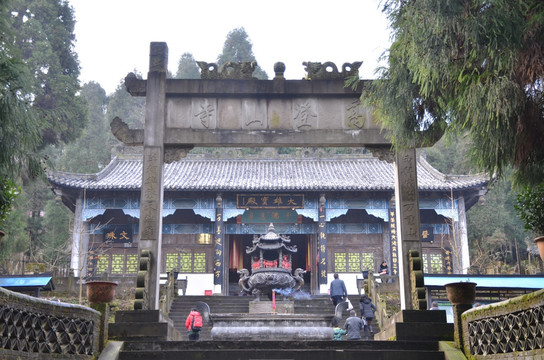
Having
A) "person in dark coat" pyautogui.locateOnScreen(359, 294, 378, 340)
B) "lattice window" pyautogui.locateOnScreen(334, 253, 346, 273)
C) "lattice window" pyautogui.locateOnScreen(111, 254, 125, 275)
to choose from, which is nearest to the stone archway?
"person in dark coat" pyautogui.locateOnScreen(359, 294, 378, 340)

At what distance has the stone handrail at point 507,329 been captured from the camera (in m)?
5.29

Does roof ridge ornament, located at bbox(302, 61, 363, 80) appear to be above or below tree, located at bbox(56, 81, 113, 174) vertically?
below

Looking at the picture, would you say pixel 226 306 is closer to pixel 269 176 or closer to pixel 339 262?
pixel 339 262

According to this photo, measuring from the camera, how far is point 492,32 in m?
5.70

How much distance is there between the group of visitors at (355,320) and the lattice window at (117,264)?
9.96 meters

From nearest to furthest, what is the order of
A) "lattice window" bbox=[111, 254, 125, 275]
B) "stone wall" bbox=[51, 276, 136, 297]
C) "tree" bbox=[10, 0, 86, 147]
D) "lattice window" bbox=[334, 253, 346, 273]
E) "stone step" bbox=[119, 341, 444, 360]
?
"stone step" bbox=[119, 341, 444, 360], "stone wall" bbox=[51, 276, 136, 297], "tree" bbox=[10, 0, 86, 147], "lattice window" bbox=[334, 253, 346, 273], "lattice window" bbox=[111, 254, 125, 275]

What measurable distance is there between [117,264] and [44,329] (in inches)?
663

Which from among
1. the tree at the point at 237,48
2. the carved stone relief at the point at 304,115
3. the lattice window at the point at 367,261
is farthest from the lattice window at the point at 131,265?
the tree at the point at 237,48

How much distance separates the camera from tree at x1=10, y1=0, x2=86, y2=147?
68.8 ft

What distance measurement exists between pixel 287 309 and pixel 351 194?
919 cm

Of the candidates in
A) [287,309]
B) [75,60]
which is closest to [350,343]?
[287,309]

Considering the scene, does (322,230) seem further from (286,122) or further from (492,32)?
(492,32)

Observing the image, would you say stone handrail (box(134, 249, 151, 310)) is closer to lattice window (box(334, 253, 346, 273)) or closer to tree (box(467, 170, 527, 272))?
lattice window (box(334, 253, 346, 273))

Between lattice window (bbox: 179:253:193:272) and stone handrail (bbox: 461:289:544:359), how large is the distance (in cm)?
1622
